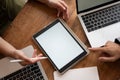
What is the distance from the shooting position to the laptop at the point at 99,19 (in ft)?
3.40

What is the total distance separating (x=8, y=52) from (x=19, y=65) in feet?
0.26

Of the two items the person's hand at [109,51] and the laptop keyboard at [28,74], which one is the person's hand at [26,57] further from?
the person's hand at [109,51]

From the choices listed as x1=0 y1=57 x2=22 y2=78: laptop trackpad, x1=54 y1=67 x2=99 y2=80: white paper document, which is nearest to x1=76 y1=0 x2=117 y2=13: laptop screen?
x1=54 y1=67 x2=99 y2=80: white paper document

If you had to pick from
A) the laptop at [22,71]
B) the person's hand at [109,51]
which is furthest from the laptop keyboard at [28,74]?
the person's hand at [109,51]

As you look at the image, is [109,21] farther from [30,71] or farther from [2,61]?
[2,61]

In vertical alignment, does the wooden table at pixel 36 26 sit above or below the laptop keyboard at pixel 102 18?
above

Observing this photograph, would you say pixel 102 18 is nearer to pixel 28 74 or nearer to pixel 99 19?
pixel 99 19

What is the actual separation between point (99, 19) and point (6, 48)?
1.45 feet

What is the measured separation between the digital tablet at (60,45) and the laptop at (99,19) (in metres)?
0.07

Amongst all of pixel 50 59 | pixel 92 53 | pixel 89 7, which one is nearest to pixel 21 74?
pixel 50 59

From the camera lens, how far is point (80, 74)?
3.25 ft

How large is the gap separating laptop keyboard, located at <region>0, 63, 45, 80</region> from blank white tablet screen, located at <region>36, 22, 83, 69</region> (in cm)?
8

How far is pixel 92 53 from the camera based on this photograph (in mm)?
1023

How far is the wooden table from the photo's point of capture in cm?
102
